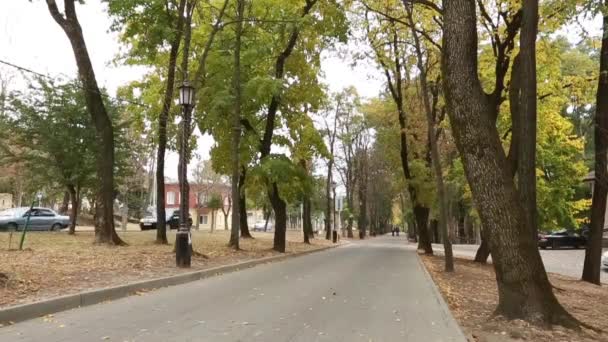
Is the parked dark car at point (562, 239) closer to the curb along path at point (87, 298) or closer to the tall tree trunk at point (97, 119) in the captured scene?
the tall tree trunk at point (97, 119)

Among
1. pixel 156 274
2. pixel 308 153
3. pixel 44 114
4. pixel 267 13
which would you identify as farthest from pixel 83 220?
pixel 156 274

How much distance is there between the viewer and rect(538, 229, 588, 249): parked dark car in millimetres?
37156

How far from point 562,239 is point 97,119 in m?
31.6

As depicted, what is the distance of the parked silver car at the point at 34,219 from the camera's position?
2772cm

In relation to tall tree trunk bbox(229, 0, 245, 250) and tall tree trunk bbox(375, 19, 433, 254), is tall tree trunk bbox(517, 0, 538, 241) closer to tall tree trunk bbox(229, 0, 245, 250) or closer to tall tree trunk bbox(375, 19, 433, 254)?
tall tree trunk bbox(229, 0, 245, 250)

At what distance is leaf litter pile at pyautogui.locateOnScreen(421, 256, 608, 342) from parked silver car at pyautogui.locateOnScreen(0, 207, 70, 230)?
21.5 m

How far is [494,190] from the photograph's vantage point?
25.0ft

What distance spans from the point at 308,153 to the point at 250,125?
3652 mm

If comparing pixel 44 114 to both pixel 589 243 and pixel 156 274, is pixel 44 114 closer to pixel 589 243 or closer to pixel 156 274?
pixel 156 274

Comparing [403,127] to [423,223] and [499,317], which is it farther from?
[499,317]

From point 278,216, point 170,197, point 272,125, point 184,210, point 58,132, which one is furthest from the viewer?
point 170,197

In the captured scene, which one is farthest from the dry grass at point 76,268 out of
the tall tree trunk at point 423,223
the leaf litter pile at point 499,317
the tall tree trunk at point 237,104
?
the tall tree trunk at point 423,223

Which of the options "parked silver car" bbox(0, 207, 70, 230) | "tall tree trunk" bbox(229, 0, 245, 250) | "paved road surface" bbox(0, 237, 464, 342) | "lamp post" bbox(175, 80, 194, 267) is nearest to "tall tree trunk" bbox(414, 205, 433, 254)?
"tall tree trunk" bbox(229, 0, 245, 250)

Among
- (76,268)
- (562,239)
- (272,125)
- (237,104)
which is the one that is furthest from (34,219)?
(562,239)
